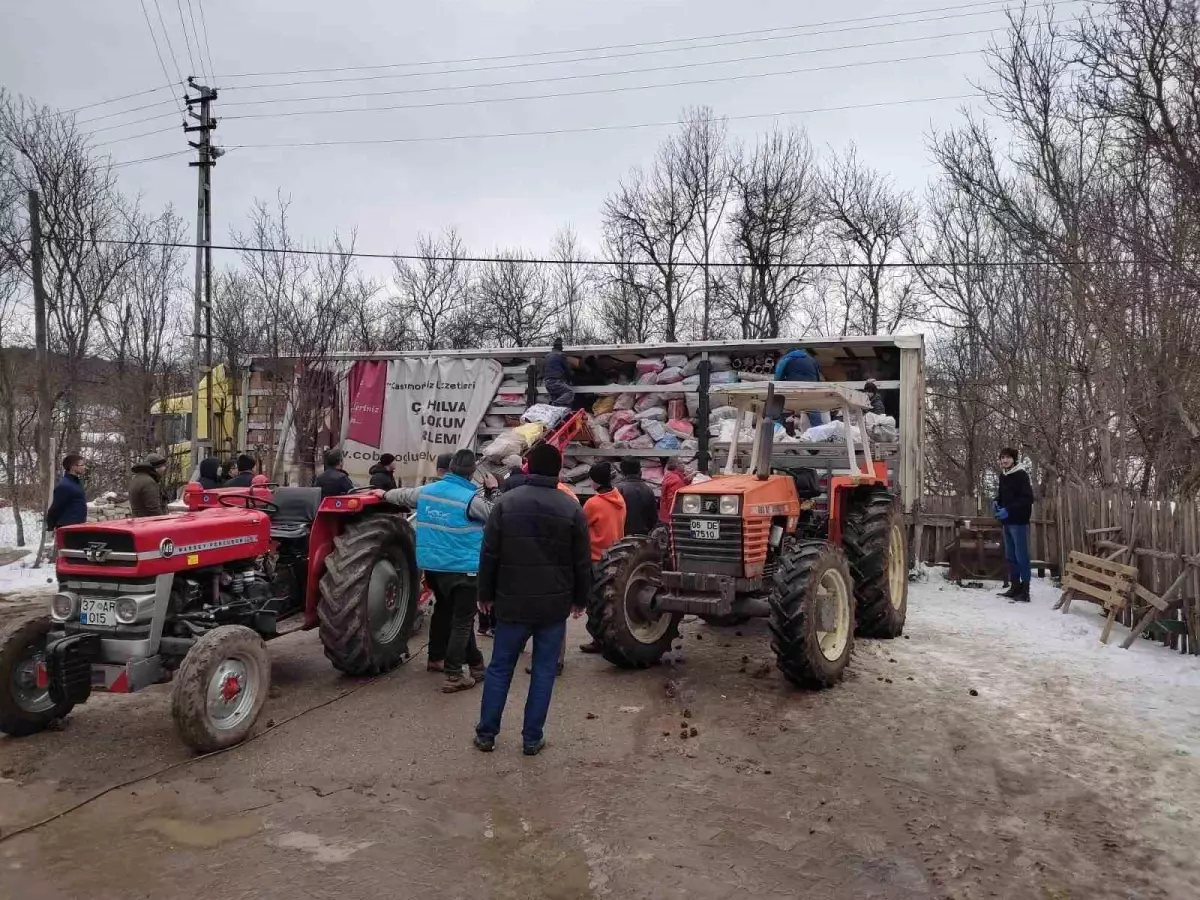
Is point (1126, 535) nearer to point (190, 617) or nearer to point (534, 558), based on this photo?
point (534, 558)

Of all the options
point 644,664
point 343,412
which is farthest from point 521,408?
point 644,664

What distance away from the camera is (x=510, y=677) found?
4473 millimetres

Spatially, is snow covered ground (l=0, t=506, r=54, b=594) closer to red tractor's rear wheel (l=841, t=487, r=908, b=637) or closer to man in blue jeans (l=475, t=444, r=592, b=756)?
man in blue jeans (l=475, t=444, r=592, b=756)

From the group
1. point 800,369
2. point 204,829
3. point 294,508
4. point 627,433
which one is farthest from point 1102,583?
point 204,829

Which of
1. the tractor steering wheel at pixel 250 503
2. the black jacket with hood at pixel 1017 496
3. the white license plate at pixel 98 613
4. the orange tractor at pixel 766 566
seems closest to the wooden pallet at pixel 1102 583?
the black jacket with hood at pixel 1017 496

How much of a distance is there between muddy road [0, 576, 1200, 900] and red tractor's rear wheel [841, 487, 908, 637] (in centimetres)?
109

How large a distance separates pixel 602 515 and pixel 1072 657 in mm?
4022

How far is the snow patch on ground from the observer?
5.43 meters

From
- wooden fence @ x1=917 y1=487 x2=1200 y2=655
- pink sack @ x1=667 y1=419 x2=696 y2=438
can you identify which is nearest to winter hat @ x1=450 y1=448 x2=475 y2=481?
pink sack @ x1=667 y1=419 x2=696 y2=438

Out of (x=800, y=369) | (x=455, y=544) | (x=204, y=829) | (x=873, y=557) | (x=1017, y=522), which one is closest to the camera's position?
(x=204, y=829)

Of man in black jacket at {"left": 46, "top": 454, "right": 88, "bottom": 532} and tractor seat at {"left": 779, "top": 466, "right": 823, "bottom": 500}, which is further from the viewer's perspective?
man in black jacket at {"left": 46, "top": 454, "right": 88, "bottom": 532}

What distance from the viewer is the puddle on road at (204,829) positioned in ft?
11.4

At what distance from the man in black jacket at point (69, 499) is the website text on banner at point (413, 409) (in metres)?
4.10

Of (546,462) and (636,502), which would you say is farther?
(636,502)
